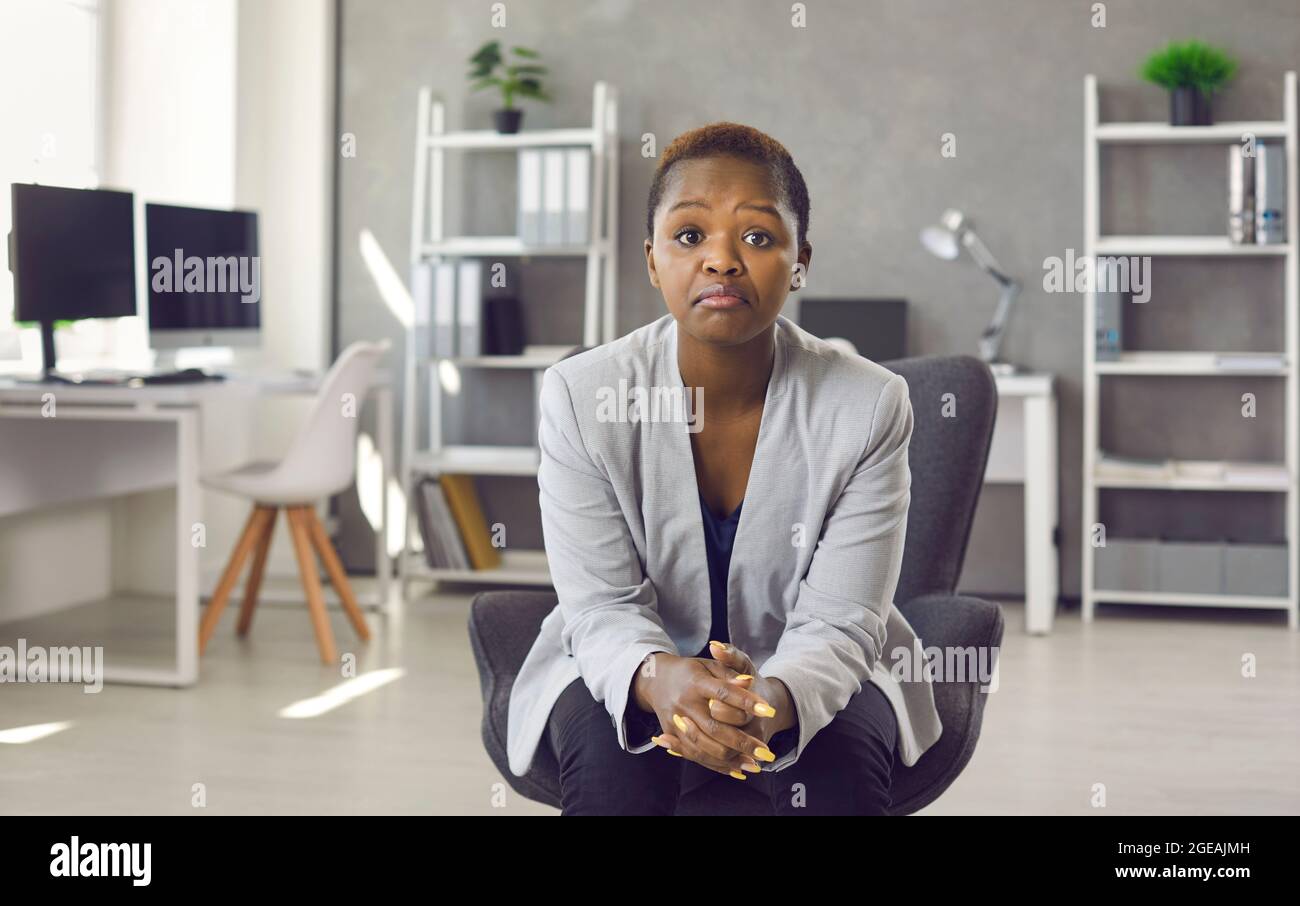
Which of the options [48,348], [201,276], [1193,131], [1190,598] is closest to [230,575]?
[48,348]

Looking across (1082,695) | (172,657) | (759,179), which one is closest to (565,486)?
(759,179)

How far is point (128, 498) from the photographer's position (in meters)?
4.48

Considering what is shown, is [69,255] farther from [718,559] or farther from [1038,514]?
[1038,514]

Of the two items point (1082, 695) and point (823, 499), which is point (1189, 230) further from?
point (823, 499)

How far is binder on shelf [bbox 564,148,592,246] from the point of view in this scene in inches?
174

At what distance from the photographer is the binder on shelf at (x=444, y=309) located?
4508 mm

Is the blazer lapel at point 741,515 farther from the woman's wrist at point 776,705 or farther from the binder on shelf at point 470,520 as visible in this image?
the binder on shelf at point 470,520

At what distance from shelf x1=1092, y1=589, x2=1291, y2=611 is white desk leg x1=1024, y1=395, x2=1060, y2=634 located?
0.23 meters

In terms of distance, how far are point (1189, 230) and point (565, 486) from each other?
3362 mm

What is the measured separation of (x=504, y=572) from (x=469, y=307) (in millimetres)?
847

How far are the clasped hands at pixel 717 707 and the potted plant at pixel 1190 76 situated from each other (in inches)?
131
